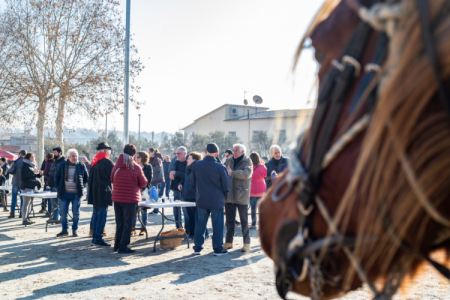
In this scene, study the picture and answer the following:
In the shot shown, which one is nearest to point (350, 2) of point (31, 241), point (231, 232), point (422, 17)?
point (422, 17)

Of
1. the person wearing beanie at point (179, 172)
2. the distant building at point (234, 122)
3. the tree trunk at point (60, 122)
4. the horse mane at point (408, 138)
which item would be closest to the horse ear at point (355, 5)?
the horse mane at point (408, 138)

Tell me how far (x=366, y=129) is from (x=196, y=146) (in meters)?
36.9

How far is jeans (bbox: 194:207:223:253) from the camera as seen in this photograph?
7.32 metres

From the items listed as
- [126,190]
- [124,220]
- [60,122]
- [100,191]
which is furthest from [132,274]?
[60,122]

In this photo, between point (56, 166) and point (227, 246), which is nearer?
point (227, 246)

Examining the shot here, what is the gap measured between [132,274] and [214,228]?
77.9 inches

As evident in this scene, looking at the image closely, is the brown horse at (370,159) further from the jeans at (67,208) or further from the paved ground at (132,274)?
the jeans at (67,208)

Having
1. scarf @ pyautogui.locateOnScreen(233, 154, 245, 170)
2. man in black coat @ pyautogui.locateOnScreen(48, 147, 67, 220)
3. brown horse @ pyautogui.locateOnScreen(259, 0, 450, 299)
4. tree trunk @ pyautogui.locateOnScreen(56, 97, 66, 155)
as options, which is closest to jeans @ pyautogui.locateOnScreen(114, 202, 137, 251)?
scarf @ pyautogui.locateOnScreen(233, 154, 245, 170)

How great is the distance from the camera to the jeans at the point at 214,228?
24.0 feet

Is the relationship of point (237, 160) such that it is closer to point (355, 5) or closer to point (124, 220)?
point (124, 220)

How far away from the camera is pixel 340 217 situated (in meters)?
0.95

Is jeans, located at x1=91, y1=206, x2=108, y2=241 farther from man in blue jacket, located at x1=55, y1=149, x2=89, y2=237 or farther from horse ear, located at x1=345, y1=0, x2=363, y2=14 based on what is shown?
horse ear, located at x1=345, y1=0, x2=363, y2=14

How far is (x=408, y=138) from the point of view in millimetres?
813

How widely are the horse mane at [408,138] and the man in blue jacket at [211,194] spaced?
649cm
